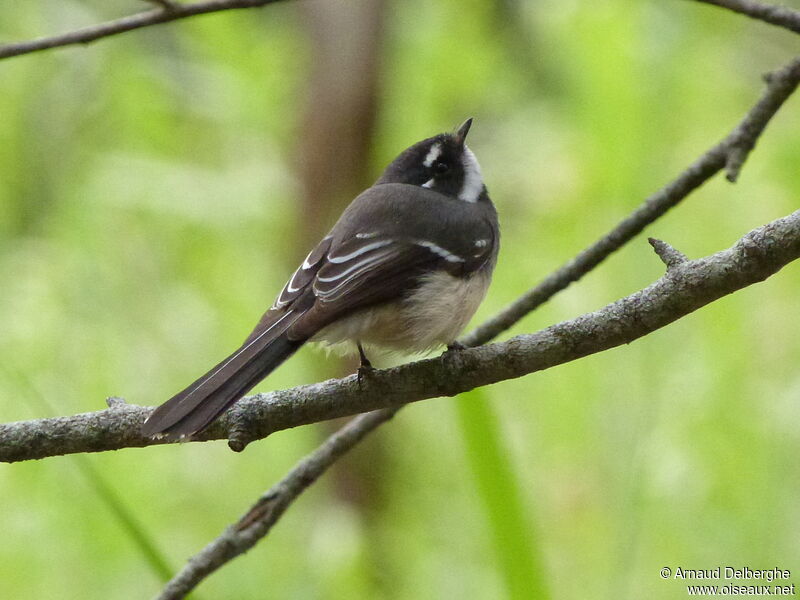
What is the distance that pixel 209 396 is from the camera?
253 cm

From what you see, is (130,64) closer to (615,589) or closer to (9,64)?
(9,64)

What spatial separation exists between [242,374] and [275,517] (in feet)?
2.13

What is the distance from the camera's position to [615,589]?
2979 millimetres

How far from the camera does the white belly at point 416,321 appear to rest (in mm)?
3182

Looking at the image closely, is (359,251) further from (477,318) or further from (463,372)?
(477,318)

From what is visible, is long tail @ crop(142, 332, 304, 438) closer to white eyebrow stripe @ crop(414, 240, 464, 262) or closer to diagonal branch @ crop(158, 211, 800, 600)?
diagonal branch @ crop(158, 211, 800, 600)

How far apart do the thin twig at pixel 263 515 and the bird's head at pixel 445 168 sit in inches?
45.0

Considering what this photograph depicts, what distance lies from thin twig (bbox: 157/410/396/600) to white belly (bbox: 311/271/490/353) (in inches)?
10.3

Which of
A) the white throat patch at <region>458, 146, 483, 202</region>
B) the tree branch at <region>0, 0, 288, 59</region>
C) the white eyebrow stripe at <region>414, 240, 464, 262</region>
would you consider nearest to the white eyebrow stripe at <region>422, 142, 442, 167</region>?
the white throat patch at <region>458, 146, 483, 202</region>

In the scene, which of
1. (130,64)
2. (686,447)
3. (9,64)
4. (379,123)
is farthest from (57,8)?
(686,447)

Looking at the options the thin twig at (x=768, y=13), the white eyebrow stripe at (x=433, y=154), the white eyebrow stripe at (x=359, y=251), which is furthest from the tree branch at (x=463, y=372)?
the white eyebrow stripe at (x=433, y=154)

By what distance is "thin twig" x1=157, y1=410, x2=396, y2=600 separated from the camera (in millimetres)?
2908

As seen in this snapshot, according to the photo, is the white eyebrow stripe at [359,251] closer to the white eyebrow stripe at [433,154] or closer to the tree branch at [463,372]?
the tree branch at [463,372]

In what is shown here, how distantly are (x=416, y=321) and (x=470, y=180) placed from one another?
3.42 ft
